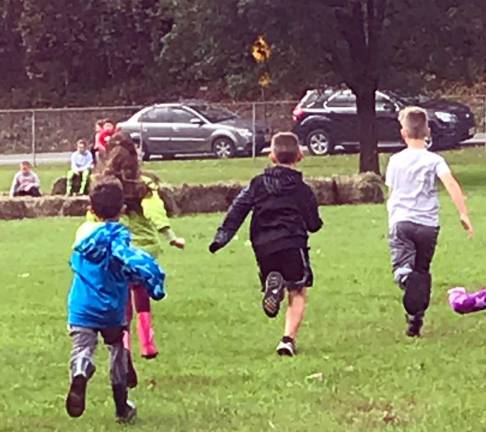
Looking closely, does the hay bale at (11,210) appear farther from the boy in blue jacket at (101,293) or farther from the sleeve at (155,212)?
the boy in blue jacket at (101,293)

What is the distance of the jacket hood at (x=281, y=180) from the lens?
1025cm

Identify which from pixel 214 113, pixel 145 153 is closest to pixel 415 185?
pixel 145 153

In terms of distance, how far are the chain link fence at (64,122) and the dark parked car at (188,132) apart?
2036 millimetres

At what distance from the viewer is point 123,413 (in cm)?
811

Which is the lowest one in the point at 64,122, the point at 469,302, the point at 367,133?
the point at 64,122

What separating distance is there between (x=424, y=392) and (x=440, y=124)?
3230cm

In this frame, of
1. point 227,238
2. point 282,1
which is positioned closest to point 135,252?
point 227,238

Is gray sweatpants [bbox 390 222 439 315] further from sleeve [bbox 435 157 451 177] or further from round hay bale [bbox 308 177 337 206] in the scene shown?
round hay bale [bbox 308 177 337 206]

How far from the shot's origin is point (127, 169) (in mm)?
9344

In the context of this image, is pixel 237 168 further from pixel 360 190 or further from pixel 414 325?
pixel 414 325

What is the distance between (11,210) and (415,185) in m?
14.0

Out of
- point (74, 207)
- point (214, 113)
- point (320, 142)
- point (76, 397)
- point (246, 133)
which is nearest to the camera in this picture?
point (76, 397)

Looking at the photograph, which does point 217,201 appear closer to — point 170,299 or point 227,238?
point 170,299

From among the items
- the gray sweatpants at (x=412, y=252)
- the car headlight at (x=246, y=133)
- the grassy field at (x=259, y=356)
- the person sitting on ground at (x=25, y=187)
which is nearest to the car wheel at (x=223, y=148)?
the car headlight at (x=246, y=133)
